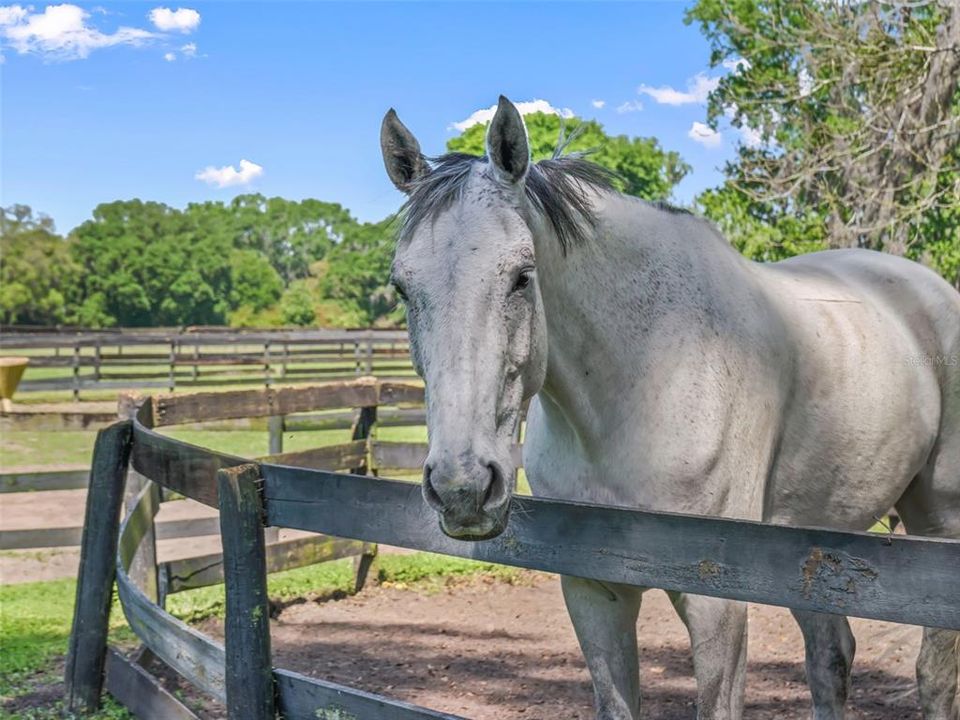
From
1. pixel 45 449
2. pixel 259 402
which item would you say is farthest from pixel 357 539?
pixel 45 449

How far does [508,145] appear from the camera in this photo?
2.29m

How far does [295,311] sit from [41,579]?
51.3 metres

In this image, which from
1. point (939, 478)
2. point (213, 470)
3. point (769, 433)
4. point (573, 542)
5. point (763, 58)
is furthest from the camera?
point (763, 58)

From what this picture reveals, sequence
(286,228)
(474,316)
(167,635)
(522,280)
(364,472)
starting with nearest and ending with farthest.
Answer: (474,316) < (522,280) < (167,635) < (364,472) < (286,228)

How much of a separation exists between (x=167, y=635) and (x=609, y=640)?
67.6 inches

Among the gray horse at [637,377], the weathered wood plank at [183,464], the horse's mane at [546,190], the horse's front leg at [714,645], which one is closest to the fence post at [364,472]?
the weathered wood plank at [183,464]

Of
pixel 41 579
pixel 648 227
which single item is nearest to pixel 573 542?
pixel 648 227

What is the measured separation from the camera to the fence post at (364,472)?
682cm

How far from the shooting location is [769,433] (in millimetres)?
2877

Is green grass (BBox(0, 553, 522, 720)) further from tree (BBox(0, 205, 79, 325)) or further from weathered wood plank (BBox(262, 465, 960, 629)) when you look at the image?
tree (BBox(0, 205, 79, 325))

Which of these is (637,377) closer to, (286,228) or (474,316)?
(474,316)

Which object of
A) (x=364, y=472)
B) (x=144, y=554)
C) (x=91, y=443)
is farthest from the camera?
(x=91, y=443)

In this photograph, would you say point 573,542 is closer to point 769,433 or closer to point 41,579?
point 769,433

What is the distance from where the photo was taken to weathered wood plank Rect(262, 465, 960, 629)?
164 centimetres
